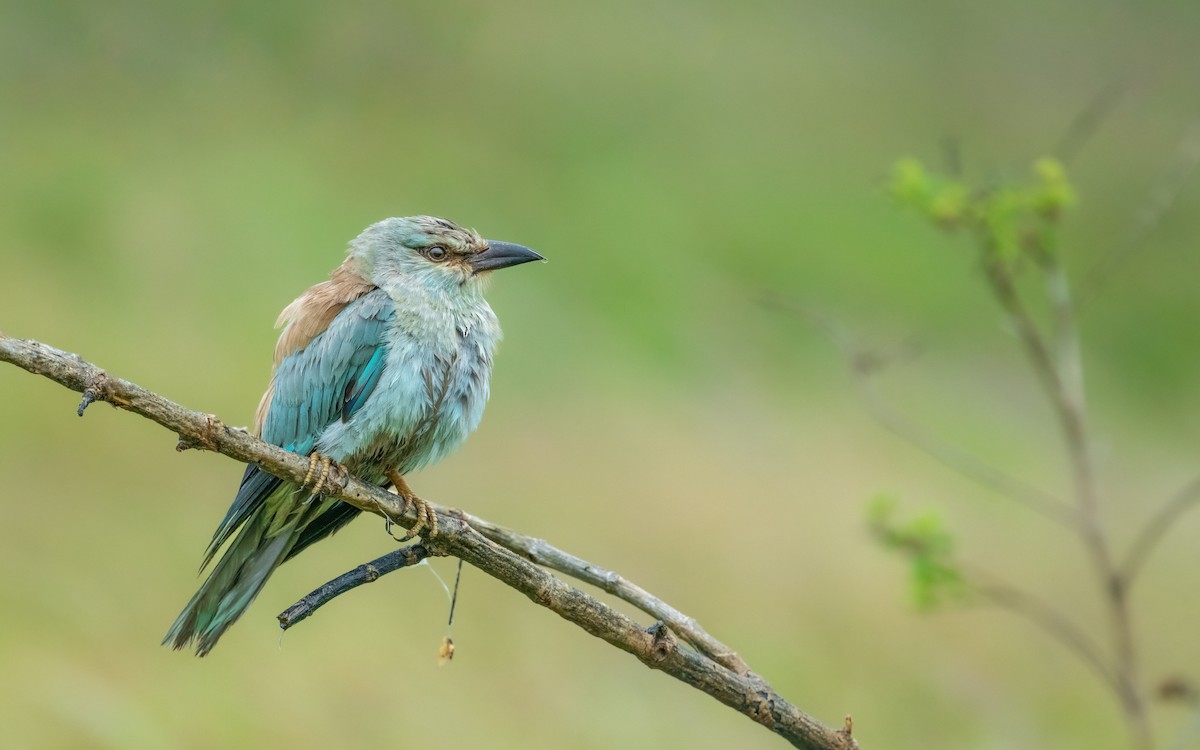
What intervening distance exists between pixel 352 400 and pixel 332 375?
0.11m

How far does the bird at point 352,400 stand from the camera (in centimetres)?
346

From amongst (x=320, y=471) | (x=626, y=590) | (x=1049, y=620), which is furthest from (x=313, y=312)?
(x=1049, y=620)

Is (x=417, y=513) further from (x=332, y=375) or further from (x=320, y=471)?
(x=332, y=375)

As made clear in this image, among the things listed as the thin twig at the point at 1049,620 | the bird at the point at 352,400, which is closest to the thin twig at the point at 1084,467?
the thin twig at the point at 1049,620

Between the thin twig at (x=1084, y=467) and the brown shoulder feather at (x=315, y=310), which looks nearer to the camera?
the brown shoulder feather at (x=315, y=310)

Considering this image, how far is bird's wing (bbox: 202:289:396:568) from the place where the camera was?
11.8ft

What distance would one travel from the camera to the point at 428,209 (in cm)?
845

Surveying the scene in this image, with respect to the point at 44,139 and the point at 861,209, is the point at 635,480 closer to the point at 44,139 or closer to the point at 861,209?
the point at 861,209

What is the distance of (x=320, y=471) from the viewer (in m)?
3.14

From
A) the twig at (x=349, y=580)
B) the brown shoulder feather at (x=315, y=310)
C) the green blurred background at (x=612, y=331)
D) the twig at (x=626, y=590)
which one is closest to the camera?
the twig at (x=349, y=580)

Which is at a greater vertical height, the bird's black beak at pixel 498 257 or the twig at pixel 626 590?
the bird's black beak at pixel 498 257

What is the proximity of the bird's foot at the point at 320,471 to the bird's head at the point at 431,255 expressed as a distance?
740 mm

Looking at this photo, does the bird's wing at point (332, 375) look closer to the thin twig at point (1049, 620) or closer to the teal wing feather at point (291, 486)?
the teal wing feather at point (291, 486)

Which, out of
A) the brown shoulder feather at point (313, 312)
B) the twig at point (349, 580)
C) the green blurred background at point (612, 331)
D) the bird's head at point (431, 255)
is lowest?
the twig at point (349, 580)
